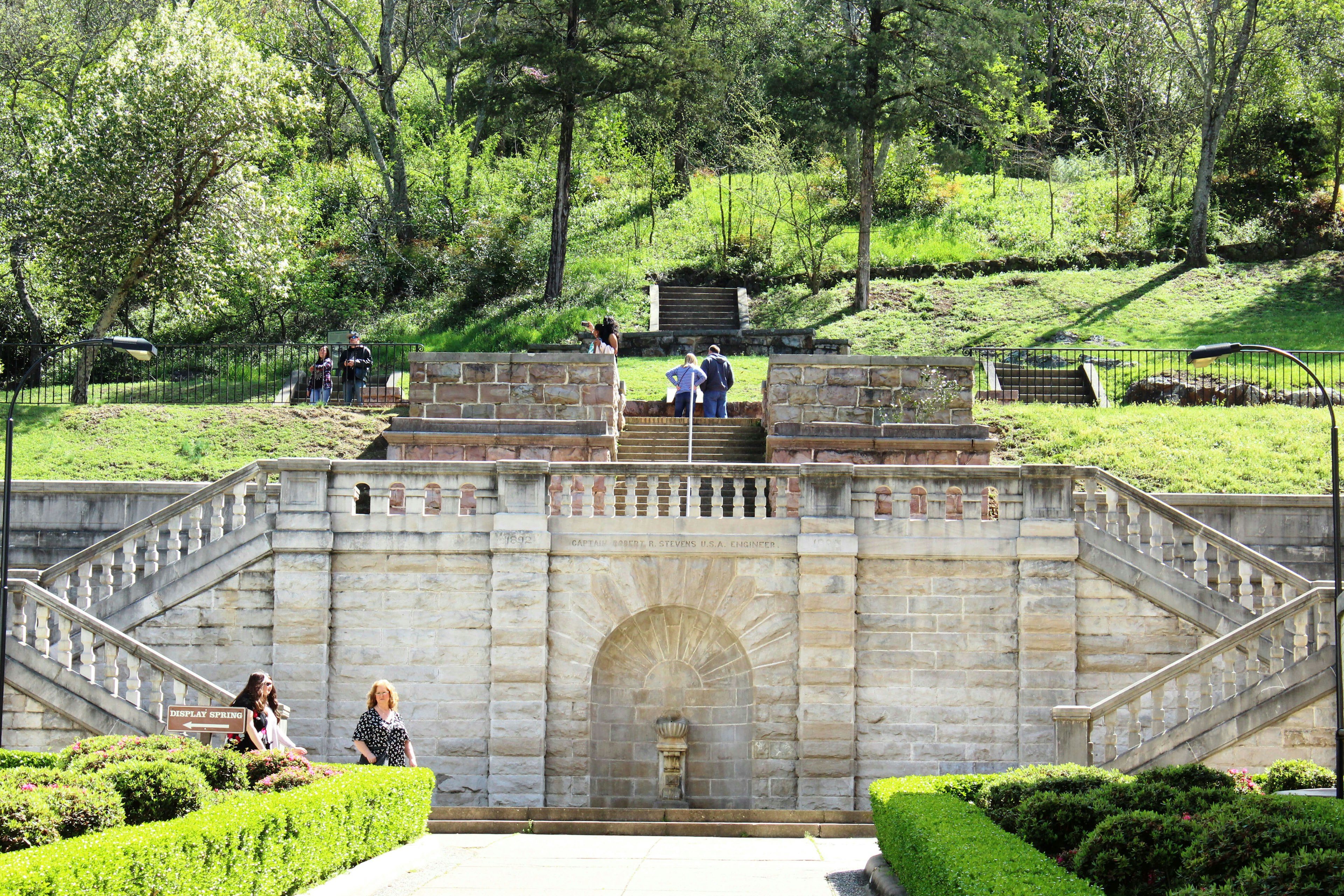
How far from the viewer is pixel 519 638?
57.7 ft

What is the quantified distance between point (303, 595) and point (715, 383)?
8.76 meters

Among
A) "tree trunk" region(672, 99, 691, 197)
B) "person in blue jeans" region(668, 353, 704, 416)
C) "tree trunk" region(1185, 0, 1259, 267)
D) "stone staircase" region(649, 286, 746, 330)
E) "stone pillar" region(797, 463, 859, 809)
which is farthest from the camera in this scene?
"tree trunk" region(672, 99, 691, 197)

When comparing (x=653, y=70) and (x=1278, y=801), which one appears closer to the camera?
(x=1278, y=801)

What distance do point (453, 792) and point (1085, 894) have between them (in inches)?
396

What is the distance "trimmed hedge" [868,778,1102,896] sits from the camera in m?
9.24

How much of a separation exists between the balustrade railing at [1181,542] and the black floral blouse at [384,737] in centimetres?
872

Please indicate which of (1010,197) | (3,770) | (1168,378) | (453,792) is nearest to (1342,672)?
(453,792)

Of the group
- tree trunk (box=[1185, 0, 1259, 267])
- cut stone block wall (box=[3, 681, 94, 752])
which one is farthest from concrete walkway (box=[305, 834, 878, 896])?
tree trunk (box=[1185, 0, 1259, 267])

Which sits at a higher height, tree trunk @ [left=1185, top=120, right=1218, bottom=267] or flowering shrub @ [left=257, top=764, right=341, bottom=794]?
tree trunk @ [left=1185, top=120, right=1218, bottom=267]

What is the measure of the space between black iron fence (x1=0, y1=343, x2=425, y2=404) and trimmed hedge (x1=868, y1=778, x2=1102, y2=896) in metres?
16.5

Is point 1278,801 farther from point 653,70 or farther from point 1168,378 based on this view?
point 653,70

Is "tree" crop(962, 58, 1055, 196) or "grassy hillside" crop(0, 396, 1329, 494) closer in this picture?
"grassy hillside" crop(0, 396, 1329, 494)

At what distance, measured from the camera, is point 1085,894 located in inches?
356

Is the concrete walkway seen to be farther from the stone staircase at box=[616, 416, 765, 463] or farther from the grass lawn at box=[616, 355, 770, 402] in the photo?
the grass lawn at box=[616, 355, 770, 402]
